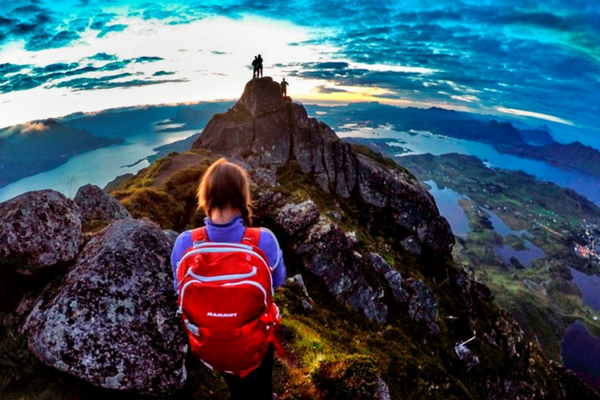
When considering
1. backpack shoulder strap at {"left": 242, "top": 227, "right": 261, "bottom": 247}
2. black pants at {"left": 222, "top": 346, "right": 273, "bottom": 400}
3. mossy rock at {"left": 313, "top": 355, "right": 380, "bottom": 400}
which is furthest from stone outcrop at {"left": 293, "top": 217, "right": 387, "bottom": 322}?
backpack shoulder strap at {"left": 242, "top": 227, "right": 261, "bottom": 247}

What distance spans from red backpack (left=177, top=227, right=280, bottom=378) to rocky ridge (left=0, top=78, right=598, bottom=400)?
3.76 m

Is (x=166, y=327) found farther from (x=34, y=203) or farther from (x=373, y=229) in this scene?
(x=373, y=229)

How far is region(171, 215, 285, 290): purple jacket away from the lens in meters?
4.78

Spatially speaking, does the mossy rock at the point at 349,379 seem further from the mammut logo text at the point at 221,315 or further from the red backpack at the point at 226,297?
the mammut logo text at the point at 221,315

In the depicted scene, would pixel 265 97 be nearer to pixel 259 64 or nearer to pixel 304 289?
pixel 259 64

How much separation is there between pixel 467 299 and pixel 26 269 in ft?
196

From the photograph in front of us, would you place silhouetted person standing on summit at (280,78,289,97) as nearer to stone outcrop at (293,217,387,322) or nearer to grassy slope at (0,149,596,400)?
grassy slope at (0,149,596,400)

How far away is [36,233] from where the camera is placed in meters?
8.95

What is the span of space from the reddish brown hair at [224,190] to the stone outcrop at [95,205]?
47.9ft

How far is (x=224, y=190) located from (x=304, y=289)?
16.5 metres

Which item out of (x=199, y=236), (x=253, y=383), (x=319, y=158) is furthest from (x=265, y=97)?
(x=253, y=383)

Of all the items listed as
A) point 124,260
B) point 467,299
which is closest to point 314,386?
point 124,260

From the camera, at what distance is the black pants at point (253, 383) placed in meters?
5.37

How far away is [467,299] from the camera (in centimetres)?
5200
